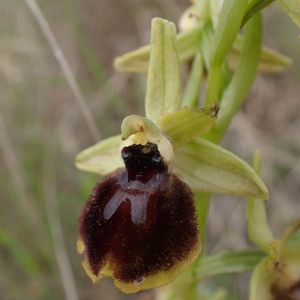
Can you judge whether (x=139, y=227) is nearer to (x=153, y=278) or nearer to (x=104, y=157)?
(x=153, y=278)

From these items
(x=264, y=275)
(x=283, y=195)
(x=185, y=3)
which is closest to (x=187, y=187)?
(x=264, y=275)

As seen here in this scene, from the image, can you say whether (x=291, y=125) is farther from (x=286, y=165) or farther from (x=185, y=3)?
(x=185, y=3)

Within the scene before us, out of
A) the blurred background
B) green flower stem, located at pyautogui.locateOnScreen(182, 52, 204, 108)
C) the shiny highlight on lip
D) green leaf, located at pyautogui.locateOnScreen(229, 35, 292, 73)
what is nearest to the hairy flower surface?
the shiny highlight on lip

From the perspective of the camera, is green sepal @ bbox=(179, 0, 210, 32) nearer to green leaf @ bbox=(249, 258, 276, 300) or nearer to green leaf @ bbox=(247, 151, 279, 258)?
green leaf @ bbox=(247, 151, 279, 258)

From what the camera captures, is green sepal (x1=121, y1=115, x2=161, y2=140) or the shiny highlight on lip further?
green sepal (x1=121, y1=115, x2=161, y2=140)

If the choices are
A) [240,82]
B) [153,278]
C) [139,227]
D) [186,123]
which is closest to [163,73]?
[186,123]

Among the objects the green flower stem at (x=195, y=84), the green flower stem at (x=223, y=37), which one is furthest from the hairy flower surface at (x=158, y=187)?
the green flower stem at (x=195, y=84)
